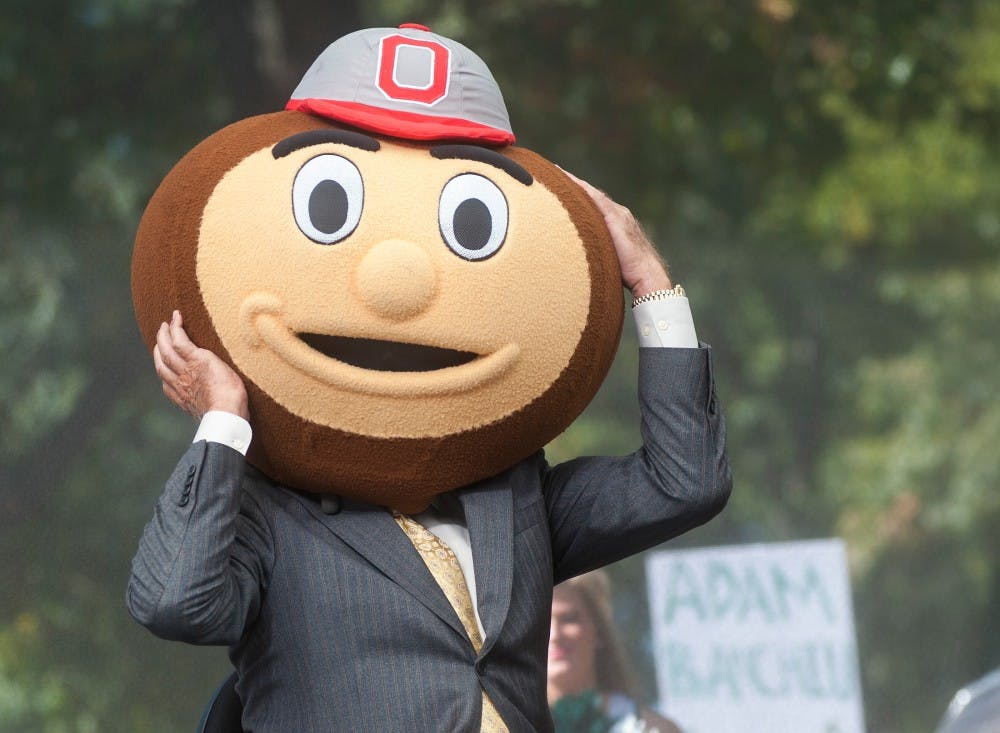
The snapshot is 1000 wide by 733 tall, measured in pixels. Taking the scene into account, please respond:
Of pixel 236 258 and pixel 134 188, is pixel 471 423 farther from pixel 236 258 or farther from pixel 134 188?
pixel 134 188

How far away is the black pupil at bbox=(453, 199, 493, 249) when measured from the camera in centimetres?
146

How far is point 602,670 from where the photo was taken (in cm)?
299

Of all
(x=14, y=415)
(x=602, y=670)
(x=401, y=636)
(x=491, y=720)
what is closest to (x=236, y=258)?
(x=401, y=636)

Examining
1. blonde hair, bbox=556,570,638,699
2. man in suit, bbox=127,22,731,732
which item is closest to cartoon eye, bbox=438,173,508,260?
man in suit, bbox=127,22,731,732

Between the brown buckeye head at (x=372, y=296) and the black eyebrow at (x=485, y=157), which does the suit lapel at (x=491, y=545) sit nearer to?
the brown buckeye head at (x=372, y=296)

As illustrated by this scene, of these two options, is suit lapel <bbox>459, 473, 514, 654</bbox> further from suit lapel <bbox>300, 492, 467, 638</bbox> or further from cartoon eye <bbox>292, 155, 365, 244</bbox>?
cartoon eye <bbox>292, 155, 365, 244</bbox>

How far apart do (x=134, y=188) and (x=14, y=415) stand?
701mm

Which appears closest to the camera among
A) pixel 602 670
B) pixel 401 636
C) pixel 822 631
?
pixel 401 636

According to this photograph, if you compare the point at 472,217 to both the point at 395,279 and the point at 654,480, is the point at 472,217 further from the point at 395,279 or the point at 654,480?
the point at 654,480

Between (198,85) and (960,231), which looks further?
(960,231)

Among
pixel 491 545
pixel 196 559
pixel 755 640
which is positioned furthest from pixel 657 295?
pixel 755 640

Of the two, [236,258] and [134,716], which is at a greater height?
[236,258]

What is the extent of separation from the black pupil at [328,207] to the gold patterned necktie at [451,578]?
353mm

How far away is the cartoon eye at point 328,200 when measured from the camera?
1434mm
